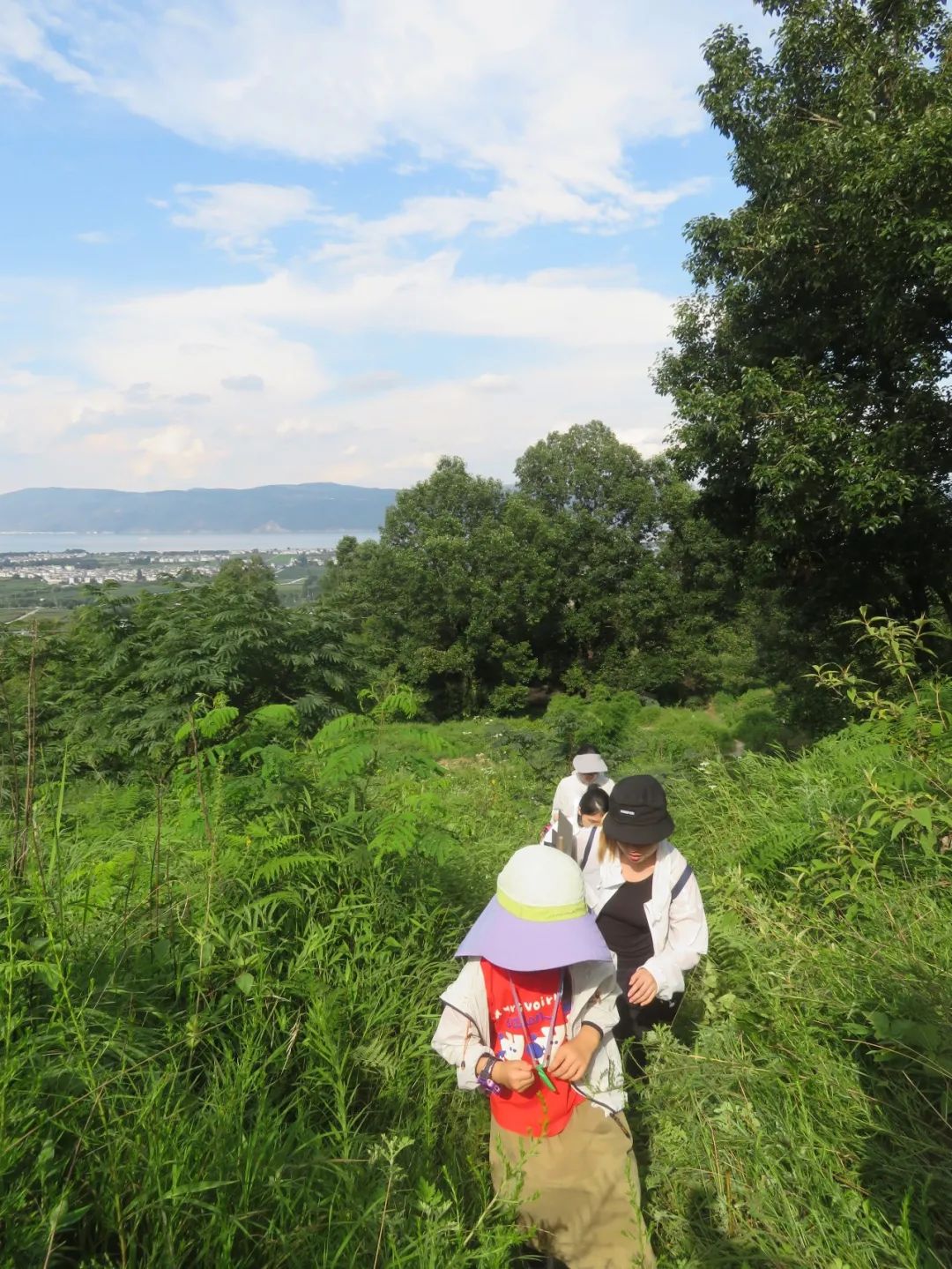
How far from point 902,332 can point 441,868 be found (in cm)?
710

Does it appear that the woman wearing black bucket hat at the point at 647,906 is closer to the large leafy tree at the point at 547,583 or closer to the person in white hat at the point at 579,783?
the person in white hat at the point at 579,783

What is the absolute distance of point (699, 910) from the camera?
107 inches

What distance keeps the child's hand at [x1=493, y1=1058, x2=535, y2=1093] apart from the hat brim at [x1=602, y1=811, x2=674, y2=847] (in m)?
A: 1.03

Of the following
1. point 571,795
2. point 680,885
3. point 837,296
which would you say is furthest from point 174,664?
point 837,296

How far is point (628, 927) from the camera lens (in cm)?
283

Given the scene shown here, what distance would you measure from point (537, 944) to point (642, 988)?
0.85 metres

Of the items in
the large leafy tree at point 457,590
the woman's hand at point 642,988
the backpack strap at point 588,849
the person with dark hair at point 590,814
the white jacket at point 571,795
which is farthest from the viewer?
the large leafy tree at point 457,590

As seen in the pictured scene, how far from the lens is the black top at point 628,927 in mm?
2787

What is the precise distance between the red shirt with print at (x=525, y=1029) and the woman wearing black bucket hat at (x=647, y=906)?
69 cm

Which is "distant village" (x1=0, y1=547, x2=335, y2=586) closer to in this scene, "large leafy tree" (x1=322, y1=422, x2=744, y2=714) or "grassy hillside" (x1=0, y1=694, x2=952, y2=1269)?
"grassy hillside" (x1=0, y1=694, x2=952, y2=1269)

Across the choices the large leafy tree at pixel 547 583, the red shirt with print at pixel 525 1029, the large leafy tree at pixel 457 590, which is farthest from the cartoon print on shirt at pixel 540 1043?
the large leafy tree at pixel 547 583

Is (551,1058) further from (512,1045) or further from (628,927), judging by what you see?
(628,927)

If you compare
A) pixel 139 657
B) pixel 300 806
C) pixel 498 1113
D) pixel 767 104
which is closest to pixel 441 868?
pixel 300 806

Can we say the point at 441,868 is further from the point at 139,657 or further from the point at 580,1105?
the point at 139,657
